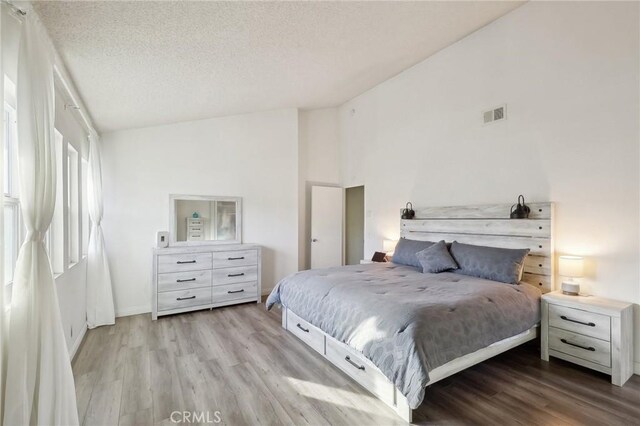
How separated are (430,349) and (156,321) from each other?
3.25 meters

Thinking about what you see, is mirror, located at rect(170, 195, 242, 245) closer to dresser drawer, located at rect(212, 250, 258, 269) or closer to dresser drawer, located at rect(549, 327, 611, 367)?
dresser drawer, located at rect(212, 250, 258, 269)

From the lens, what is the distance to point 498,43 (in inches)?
131

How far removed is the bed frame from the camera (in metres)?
2.08

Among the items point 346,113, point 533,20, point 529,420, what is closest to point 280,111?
point 346,113

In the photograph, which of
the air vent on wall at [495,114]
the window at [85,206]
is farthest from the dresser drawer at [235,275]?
the air vent on wall at [495,114]

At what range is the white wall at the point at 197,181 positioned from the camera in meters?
3.93

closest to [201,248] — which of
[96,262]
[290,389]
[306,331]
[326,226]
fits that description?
[96,262]

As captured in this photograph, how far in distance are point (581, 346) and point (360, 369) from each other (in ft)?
5.95

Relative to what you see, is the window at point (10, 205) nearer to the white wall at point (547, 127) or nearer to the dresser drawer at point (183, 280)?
the dresser drawer at point (183, 280)

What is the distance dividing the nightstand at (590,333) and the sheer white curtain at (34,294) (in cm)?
347

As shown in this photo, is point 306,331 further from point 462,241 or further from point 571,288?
point 571,288

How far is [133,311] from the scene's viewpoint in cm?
396

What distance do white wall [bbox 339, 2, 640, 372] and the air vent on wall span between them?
55mm

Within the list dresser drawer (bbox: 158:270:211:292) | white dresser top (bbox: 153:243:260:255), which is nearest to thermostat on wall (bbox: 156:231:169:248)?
white dresser top (bbox: 153:243:260:255)
